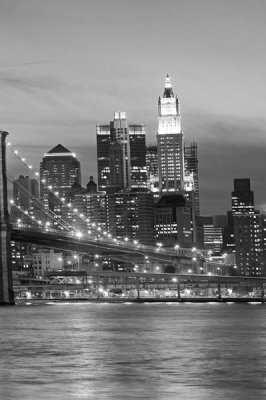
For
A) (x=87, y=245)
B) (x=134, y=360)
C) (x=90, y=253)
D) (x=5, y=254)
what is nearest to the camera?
(x=134, y=360)

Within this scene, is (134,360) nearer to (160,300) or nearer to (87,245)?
(87,245)

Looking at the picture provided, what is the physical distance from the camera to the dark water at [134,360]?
25016mm

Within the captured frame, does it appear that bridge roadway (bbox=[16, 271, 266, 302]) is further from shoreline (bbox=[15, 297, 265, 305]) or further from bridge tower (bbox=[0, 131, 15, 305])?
bridge tower (bbox=[0, 131, 15, 305])

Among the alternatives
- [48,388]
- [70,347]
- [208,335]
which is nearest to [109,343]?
[70,347]

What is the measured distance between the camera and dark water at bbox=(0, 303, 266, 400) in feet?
82.1

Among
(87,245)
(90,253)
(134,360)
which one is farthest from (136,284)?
(134,360)

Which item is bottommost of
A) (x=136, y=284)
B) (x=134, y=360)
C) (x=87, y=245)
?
(x=134, y=360)

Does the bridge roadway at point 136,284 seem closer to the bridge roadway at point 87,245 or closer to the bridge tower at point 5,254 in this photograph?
the bridge roadway at point 87,245

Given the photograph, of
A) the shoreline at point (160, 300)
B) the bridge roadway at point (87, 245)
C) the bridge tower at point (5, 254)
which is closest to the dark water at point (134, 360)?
the bridge tower at point (5, 254)

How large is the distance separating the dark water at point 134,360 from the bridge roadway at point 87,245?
32320 mm

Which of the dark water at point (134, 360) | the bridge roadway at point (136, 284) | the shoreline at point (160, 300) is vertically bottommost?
the dark water at point (134, 360)

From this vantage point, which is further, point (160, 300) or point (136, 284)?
point (136, 284)

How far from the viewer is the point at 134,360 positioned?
3328cm

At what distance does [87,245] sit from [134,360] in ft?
212
